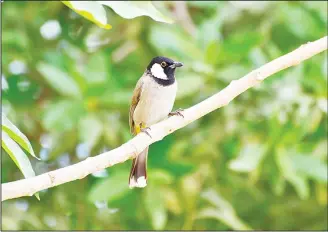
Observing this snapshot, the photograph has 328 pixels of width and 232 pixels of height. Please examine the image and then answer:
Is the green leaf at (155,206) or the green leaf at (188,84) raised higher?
the green leaf at (188,84)

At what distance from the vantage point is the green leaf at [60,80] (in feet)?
10.0

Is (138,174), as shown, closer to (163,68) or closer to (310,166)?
(163,68)

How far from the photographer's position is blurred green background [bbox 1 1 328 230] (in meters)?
3.07

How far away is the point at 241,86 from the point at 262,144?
136 centimetres

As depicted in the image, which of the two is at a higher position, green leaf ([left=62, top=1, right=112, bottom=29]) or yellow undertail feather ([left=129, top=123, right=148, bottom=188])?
yellow undertail feather ([left=129, top=123, right=148, bottom=188])

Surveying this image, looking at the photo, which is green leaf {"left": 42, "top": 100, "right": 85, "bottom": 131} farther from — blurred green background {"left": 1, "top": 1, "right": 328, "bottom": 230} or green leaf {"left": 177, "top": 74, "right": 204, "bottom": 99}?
green leaf {"left": 177, "top": 74, "right": 204, "bottom": 99}

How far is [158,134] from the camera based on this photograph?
5.85 ft

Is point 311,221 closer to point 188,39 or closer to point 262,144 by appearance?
point 262,144

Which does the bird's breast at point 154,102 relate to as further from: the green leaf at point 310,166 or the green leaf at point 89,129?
the green leaf at point 310,166

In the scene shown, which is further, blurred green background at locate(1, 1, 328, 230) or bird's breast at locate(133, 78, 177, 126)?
blurred green background at locate(1, 1, 328, 230)

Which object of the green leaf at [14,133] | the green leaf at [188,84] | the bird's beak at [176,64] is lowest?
the green leaf at [14,133]

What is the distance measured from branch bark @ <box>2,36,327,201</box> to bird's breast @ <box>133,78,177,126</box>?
2.92 ft

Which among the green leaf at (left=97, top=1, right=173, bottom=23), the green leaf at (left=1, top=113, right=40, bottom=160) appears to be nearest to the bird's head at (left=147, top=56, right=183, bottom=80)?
the green leaf at (left=97, top=1, right=173, bottom=23)

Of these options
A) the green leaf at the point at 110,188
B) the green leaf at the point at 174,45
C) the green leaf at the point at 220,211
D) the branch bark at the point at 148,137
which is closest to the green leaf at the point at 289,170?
the green leaf at the point at 220,211
